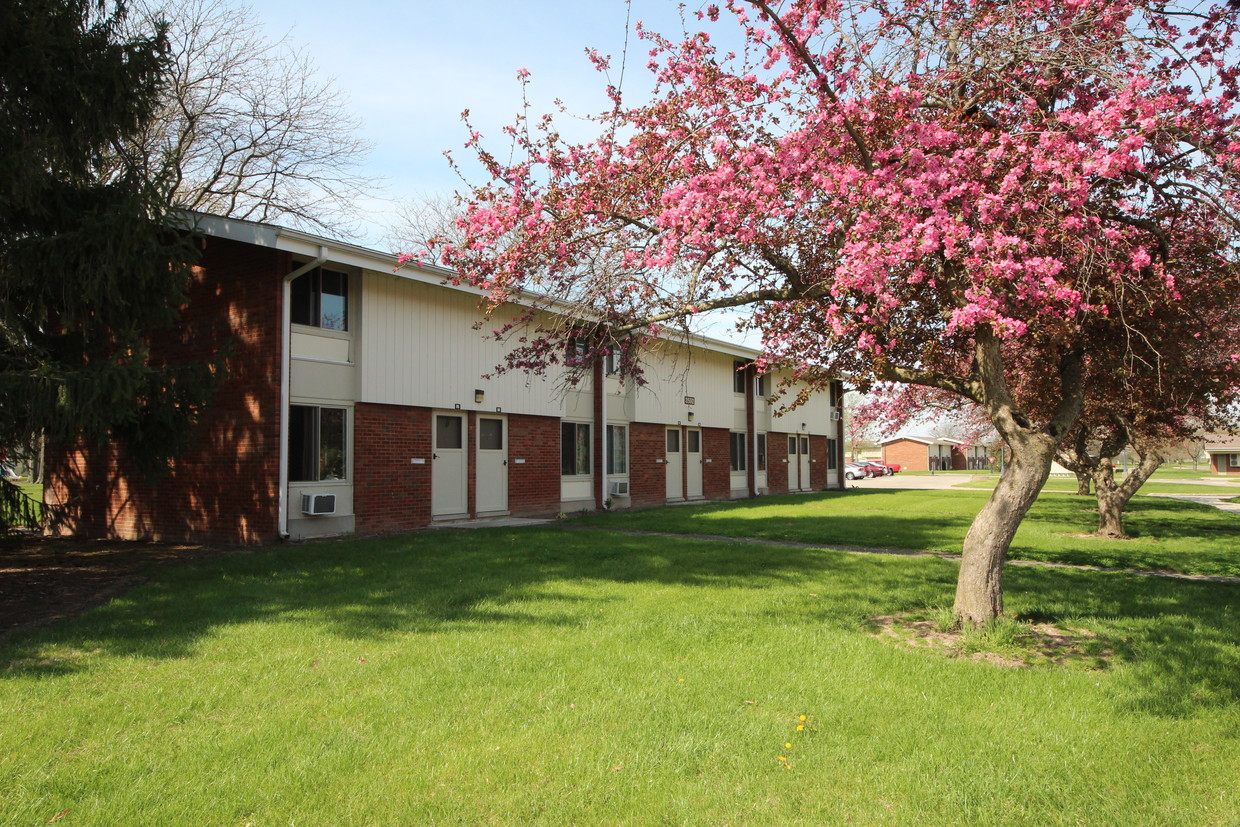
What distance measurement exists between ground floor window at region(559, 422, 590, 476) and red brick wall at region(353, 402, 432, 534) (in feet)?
13.4

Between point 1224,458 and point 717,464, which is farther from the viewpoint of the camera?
point 1224,458

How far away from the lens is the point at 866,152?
6020 millimetres

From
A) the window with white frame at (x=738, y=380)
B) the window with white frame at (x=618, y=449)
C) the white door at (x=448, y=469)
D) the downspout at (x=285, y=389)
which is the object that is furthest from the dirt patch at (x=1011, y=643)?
the window with white frame at (x=738, y=380)

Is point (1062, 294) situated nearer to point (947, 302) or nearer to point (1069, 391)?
point (947, 302)

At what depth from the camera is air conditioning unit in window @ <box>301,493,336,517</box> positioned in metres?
12.4

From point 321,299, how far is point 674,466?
469 inches

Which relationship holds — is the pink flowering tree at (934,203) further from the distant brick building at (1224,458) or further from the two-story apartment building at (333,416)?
the distant brick building at (1224,458)

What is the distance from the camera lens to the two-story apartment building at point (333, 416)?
484 inches

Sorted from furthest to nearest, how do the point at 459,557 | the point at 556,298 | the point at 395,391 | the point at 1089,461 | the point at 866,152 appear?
the point at 1089,461
the point at 395,391
the point at 459,557
the point at 556,298
the point at 866,152

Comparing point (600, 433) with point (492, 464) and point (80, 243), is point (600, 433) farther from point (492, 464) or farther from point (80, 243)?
point (80, 243)

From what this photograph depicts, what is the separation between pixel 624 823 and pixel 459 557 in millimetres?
7330

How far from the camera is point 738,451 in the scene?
26141 mm

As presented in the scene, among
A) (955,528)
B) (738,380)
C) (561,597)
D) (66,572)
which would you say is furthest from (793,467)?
(66,572)

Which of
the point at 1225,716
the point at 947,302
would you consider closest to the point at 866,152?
the point at 947,302
